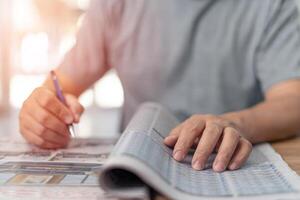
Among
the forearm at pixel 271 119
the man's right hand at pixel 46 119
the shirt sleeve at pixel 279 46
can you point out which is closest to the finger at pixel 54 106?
the man's right hand at pixel 46 119

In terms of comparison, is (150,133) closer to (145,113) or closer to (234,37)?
(145,113)

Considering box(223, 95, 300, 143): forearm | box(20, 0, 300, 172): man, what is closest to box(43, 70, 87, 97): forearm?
box(20, 0, 300, 172): man

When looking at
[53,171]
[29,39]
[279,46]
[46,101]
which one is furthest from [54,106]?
[29,39]

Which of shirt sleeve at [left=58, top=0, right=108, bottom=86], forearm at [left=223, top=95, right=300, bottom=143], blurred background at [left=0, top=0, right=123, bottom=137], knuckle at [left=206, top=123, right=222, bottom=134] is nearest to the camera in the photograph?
knuckle at [left=206, top=123, right=222, bottom=134]

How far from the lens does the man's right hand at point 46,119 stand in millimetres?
713

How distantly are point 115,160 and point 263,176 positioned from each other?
0.61ft

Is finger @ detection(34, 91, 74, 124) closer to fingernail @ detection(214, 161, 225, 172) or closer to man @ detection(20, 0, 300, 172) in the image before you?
man @ detection(20, 0, 300, 172)

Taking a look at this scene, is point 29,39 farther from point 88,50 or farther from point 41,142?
point 41,142

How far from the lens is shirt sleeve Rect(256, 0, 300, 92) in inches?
34.4

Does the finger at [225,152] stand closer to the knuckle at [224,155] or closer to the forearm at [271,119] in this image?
the knuckle at [224,155]

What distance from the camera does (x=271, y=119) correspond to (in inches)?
29.6

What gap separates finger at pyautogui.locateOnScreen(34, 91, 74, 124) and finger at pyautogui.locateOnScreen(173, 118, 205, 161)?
246 mm

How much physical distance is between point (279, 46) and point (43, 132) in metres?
0.50

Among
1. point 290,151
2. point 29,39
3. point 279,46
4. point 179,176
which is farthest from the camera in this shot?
point 29,39
